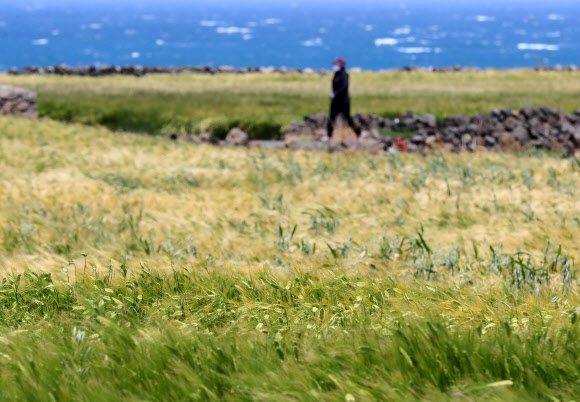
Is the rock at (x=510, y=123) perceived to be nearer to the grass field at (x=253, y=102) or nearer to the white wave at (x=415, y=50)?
the grass field at (x=253, y=102)

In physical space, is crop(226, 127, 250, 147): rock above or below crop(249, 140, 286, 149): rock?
above

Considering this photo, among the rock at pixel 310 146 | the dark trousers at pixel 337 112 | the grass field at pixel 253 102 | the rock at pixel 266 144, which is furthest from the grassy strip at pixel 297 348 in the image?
the grass field at pixel 253 102

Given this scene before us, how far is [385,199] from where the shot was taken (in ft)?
26.0

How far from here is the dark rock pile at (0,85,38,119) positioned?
816 inches

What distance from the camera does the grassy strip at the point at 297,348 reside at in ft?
8.54

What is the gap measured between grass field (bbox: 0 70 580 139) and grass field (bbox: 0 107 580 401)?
9565 mm

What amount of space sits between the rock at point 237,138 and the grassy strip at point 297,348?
512 inches

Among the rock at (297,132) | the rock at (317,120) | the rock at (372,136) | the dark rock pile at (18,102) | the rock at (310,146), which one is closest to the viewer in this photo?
the rock at (310,146)

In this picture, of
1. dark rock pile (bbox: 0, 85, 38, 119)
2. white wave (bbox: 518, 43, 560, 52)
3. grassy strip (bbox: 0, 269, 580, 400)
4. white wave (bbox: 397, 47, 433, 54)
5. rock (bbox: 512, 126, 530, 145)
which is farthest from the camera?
white wave (bbox: 518, 43, 560, 52)

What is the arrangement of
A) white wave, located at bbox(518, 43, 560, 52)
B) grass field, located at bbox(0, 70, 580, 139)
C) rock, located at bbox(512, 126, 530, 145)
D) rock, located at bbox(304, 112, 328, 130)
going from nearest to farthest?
rock, located at bbox(512, 126, 530, 145), rock, located at bbox(304, 112, 328, 130), grass field, located at bbox(0, 70, 580, 139), white wave, located at bbox(518, 43, 560, 52)

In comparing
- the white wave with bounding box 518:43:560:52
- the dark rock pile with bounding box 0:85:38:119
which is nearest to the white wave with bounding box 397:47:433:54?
the white wave with bounding box 518:43:560:52

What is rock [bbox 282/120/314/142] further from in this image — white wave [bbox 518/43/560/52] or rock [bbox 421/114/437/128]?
white wave [bbox 518/43/560/52]

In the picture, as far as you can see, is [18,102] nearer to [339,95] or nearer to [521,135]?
[339,95]

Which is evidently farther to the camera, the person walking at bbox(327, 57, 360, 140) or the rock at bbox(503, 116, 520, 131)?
the rock at bbox(503, 116, 520, 131)
